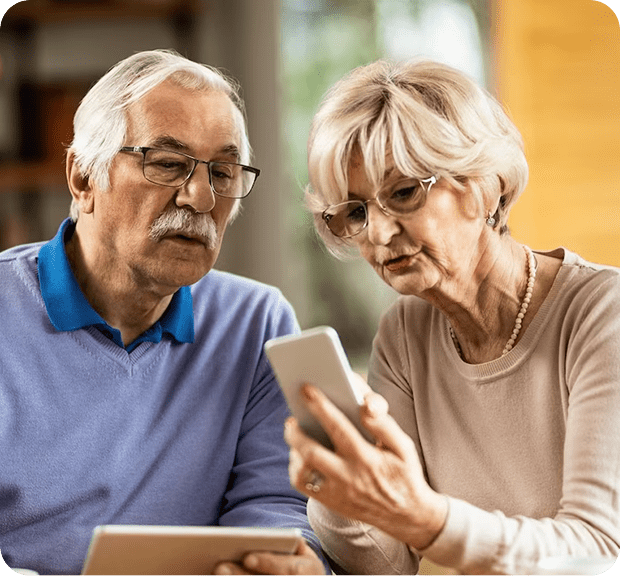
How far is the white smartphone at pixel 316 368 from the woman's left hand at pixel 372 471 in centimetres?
2

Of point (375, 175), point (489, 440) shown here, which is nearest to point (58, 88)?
point (375, 175)

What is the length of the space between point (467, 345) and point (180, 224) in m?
0.57

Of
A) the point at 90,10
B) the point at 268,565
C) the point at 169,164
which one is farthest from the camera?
the point at 90,10

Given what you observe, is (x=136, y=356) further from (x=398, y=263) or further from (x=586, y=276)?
(x=586, y=276)

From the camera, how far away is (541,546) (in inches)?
40.7

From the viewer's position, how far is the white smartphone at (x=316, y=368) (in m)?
0.98

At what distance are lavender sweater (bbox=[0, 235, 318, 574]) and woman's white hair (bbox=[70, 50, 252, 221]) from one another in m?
0.24

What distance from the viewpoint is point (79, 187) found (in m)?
1.56

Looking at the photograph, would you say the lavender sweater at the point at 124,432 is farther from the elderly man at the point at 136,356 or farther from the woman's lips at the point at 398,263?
the woman's lips at the point at 398,263

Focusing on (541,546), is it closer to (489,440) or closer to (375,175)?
(489,440)

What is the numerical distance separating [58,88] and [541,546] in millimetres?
1384

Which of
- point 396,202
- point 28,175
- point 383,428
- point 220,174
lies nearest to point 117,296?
point 220,174

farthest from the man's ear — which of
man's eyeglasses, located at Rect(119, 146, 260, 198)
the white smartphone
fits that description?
the white smartphone

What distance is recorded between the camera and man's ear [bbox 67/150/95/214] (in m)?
1.54
